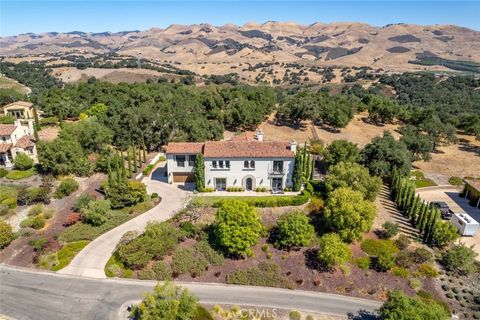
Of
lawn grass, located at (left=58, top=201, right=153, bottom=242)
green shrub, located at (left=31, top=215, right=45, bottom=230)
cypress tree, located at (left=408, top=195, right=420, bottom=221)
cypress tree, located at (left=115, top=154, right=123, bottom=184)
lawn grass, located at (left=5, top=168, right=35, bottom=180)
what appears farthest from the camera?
lawn grass, located at (left=5, top=168, right=35, bottom=180)

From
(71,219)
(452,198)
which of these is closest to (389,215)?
(452,198)

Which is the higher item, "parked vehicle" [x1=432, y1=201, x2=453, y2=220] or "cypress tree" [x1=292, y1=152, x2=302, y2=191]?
"cypress tree" [x1=292, y1=152, x2=302, y2=191]

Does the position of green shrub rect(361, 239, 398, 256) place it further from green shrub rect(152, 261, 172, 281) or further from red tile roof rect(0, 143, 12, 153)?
red tile roof rect(0, 143, 12, 153)

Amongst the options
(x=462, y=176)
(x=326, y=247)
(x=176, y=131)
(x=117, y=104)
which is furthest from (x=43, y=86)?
(x=462, y=176)

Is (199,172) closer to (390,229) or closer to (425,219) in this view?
(390,229)

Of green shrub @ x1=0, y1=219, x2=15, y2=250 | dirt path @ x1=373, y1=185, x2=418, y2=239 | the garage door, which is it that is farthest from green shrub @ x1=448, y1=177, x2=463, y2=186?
green shrub @ x1=0, y1=219, x2=15, y2=250

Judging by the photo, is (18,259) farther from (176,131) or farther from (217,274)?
(176,131)
